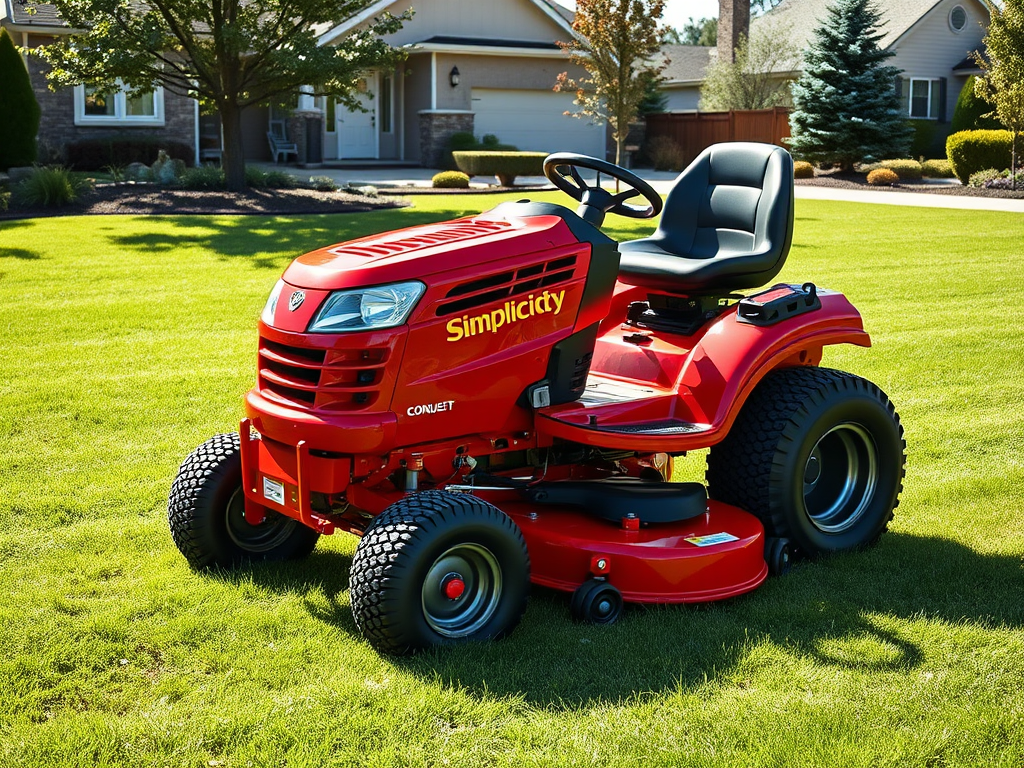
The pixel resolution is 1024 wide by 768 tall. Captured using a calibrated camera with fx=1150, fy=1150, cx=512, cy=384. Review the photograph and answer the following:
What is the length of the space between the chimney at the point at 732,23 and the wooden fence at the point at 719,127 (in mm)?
4742

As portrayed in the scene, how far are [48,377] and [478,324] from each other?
4.43 m

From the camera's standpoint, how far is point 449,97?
105 ft

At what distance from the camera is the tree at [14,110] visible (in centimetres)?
2031

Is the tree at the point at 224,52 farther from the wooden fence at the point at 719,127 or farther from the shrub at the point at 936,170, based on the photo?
the shrub at the point at 936,170

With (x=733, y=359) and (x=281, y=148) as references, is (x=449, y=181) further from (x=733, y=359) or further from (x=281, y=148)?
(x=733, y=359)

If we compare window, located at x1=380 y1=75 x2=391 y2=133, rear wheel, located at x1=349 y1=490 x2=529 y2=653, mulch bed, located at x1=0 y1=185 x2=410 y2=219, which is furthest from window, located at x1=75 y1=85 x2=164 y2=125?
rear wheel, located at x1=349 y1=490 x2=529 y2=653

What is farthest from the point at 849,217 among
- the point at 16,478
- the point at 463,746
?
the point at 463,746

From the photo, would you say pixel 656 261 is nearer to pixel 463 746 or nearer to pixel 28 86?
pixel 463 746

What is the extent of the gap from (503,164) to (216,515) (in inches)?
866

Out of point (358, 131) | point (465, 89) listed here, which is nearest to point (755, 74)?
point (465, 89)

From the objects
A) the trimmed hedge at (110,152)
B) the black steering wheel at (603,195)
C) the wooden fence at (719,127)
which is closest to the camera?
the black steering wheel at (603,195)

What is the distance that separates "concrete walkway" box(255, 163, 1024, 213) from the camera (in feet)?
69.3

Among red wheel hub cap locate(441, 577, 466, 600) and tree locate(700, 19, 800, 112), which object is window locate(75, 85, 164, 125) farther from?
red wheel hub cap locate(441, 577, 466, 600)

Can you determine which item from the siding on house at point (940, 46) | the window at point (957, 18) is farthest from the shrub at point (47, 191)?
the window at point (957, 18)
